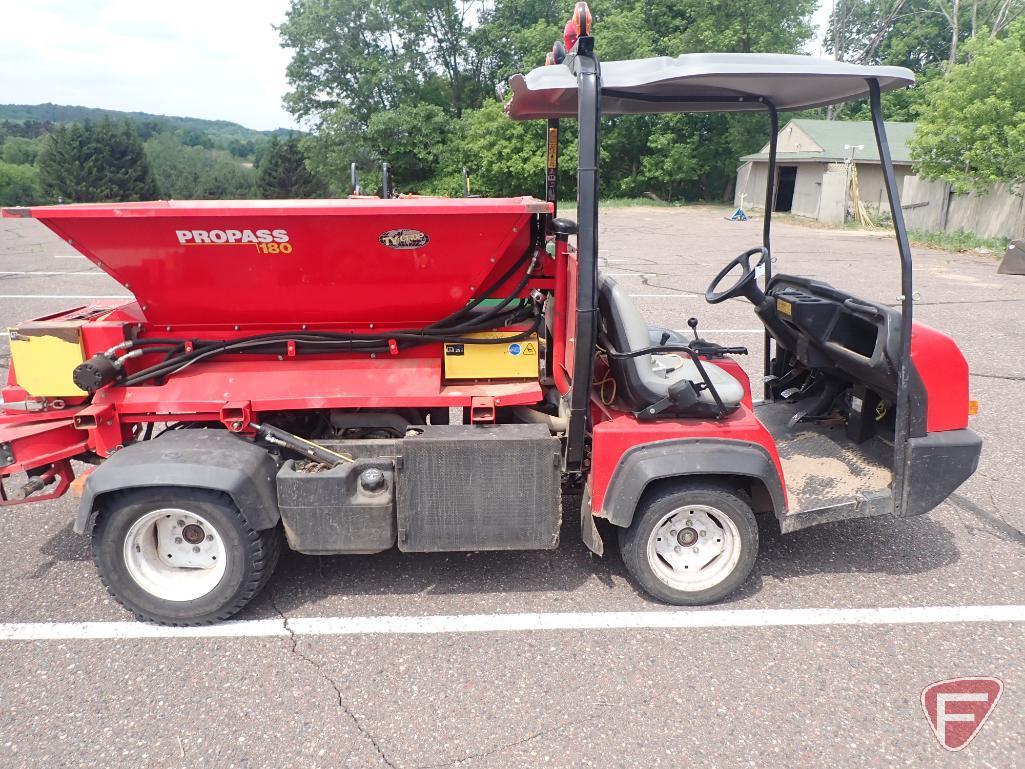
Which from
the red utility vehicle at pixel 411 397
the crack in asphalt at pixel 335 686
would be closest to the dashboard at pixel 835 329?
the red utility vehicle at pixel 411 397

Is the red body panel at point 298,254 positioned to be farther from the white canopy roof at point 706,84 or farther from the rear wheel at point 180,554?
the rear wheel at point 180,554

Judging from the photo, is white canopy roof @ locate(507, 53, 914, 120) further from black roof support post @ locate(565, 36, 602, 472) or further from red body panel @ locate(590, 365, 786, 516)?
red body panel @ locate(590, 365, 786, 516)

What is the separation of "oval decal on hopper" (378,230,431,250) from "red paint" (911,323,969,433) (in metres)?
2.32

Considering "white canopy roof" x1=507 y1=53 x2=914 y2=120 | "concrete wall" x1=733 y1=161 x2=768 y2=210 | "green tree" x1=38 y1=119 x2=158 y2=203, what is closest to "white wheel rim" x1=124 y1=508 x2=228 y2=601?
"white canopy roof" x1=507 y1=53 x2=914 y2=120

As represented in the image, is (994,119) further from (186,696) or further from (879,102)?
(186,696)

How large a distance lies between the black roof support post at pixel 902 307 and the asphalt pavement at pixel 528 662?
0.61 metres

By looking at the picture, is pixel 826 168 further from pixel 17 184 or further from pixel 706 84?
pixel 17 184

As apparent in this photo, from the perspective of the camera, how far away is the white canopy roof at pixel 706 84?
9.64 feet

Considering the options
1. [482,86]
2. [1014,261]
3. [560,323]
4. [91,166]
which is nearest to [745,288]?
[560,323]

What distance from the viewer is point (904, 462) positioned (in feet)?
11.0

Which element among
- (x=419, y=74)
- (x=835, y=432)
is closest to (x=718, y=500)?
(x=835, y=432)

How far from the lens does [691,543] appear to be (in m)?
3.40

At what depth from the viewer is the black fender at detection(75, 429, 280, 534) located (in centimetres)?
301

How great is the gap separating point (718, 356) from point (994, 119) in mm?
18236
